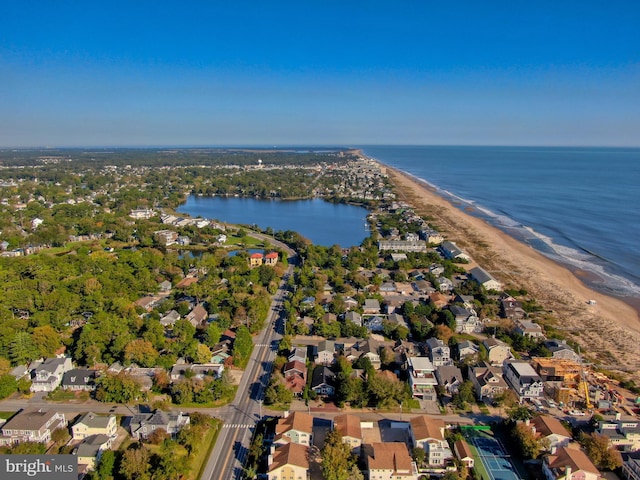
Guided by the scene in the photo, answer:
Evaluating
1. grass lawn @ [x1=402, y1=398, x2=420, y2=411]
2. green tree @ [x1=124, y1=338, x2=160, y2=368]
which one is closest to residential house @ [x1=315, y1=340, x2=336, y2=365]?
grass lawn @ [x1=402, y1=398, x2=420, y2=411]

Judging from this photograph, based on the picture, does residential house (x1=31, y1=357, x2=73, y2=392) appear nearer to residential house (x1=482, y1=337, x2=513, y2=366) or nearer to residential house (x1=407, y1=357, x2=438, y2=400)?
residential house (x1=407, y1=357, x2=438, y2=400)

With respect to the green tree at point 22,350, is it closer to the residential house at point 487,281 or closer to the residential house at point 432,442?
the residential house at point 432,442

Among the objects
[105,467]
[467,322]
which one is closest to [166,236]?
[467,322]

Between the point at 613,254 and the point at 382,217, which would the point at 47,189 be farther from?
the point at 613,254

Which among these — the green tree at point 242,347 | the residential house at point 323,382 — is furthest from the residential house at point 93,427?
the residential house at point 323,382

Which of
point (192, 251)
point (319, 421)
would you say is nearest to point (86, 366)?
point (319, 421)
